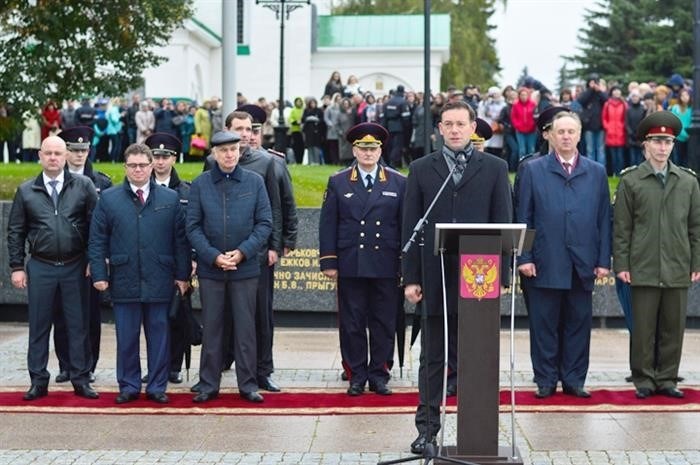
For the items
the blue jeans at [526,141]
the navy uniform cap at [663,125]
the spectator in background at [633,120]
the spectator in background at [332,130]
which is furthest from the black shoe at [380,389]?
the spectator in background at [332,130]

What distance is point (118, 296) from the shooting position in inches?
428

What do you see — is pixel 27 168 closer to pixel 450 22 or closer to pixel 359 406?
pixel 359 406

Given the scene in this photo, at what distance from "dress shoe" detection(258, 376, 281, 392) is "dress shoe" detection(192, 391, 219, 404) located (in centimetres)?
59

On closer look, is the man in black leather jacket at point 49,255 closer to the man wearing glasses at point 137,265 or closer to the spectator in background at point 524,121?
the man wearing glasses at point 137,265

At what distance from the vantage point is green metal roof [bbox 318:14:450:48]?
75750 millimetres

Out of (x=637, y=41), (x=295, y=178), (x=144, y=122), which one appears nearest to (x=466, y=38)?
(x=637, y=41)

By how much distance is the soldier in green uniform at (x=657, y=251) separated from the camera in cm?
1104

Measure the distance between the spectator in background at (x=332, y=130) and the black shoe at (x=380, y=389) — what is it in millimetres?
18187

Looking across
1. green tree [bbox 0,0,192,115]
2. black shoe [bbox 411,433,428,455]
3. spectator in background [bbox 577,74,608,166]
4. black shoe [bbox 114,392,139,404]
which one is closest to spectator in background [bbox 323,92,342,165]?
spectator in background [bbox 577,74,608,166]

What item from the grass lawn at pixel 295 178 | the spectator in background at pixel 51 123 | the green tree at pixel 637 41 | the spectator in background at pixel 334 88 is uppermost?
the green tree at pixel 637 41

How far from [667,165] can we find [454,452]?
13.1 ft

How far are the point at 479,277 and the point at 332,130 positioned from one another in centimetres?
2179

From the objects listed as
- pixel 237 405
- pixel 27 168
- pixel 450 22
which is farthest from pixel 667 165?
pixel 450 22

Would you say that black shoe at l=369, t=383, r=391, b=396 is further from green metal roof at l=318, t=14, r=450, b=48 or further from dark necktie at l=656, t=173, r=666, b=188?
green metal roof at l=318, t=14, r=450, b=48
